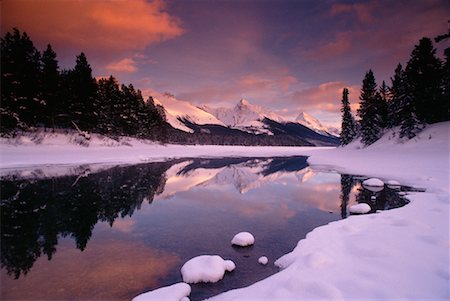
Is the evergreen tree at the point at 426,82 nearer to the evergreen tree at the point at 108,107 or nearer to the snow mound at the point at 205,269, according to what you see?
the snow mound at the point at 205,269

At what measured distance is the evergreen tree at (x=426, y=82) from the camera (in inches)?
1441

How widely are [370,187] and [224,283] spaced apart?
15.8 meters

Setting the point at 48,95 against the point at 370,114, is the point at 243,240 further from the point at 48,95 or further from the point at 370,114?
the point at 370,114

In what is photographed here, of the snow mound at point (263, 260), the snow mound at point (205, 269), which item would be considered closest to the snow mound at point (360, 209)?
the snow mound at point (263, 260)

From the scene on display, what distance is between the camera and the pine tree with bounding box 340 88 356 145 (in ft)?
229

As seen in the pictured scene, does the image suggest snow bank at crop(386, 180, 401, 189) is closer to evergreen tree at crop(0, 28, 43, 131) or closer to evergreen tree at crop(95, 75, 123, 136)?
evergreen tree at crop(0, 28, 43, 131)

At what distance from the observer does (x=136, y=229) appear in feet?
33.0

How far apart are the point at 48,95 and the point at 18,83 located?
413cm

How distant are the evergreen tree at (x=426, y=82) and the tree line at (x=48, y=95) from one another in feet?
165

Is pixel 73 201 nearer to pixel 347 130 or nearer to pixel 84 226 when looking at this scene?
pixel 84 226

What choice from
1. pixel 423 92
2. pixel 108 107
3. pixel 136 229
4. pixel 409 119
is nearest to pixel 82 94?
pixel 108 107

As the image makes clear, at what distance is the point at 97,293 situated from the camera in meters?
5.62

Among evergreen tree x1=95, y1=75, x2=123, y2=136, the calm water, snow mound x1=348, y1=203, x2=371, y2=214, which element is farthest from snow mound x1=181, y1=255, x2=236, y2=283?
evergreen tree x1=95, y1=75, x2=123, y2=136

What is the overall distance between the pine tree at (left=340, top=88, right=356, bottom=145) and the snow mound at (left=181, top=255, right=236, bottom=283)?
2790 inches
